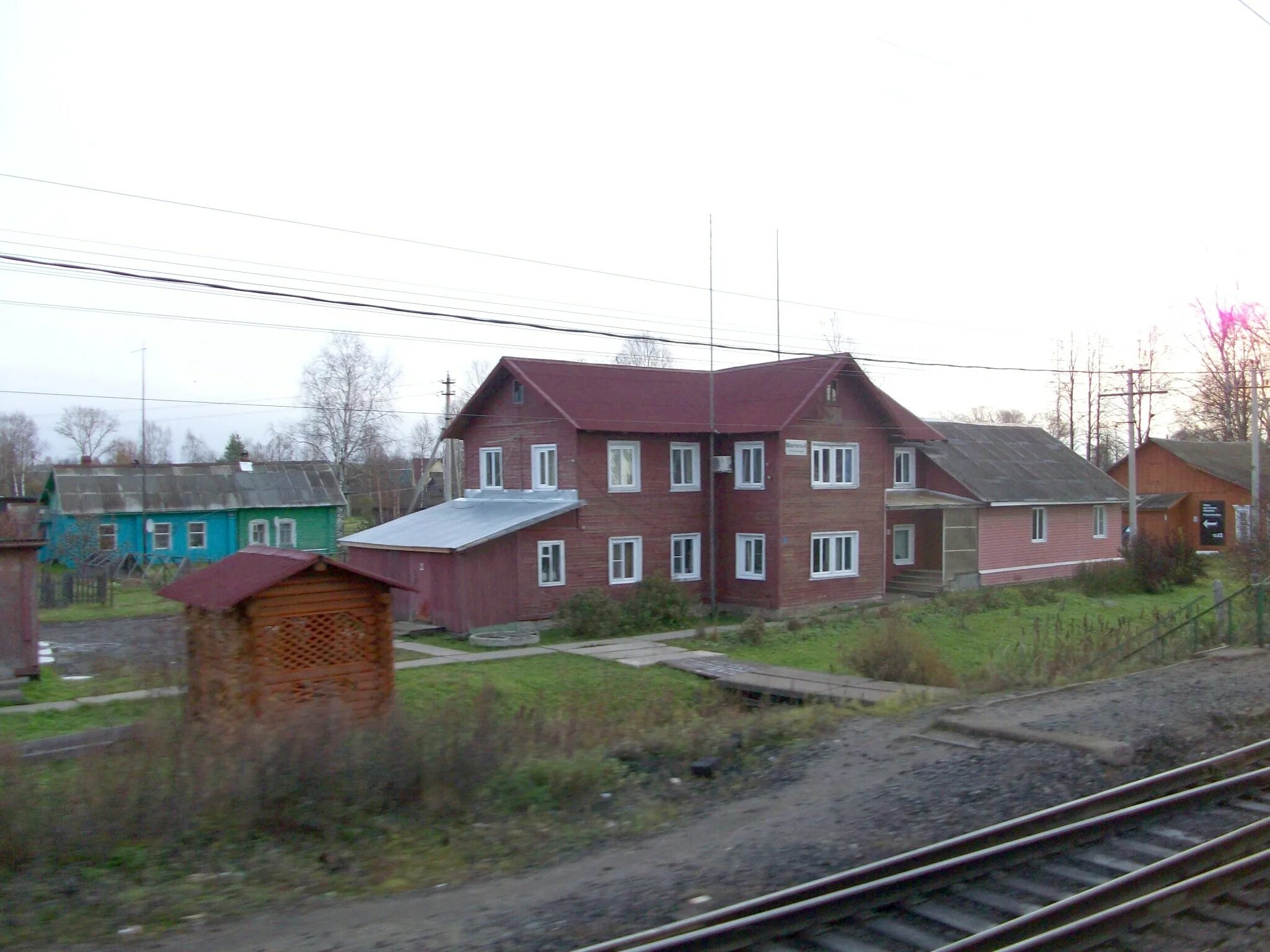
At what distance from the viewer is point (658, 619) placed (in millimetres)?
28562

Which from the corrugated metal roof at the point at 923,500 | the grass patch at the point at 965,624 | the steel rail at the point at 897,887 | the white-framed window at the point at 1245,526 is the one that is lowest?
the grass patch at the point at 965,624

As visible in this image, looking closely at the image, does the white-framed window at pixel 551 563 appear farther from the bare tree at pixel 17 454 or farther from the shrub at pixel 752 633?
the bare tree at pixel 17 454

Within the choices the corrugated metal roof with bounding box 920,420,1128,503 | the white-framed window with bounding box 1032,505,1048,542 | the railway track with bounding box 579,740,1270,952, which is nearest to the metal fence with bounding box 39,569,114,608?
the corrugated metal roof with bounding box 920,420,1128,503

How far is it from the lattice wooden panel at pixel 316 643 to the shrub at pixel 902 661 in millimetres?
8836

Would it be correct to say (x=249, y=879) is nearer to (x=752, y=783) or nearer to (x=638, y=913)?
(x=638, y=913)

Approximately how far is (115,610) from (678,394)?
17.8 meters

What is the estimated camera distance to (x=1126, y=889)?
21.9 feet

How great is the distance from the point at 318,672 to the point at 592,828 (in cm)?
492

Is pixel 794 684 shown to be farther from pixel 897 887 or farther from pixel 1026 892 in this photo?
pixel 897 887

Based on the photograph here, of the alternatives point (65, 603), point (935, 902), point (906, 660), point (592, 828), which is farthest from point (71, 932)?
point (65, 603)

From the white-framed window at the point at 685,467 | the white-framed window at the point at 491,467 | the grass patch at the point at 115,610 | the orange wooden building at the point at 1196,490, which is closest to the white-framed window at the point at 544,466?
the white-framed window at the point at 491,467

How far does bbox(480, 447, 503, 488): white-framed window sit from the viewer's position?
32281mm

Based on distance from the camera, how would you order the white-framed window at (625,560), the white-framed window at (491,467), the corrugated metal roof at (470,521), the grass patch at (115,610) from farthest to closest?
the white-framed window at (491,467) → the white-framed window at (625,560) → the grass patch at (115,610) → the corrugated metal roof at (470,521)

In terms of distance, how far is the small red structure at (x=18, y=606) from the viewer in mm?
17766
